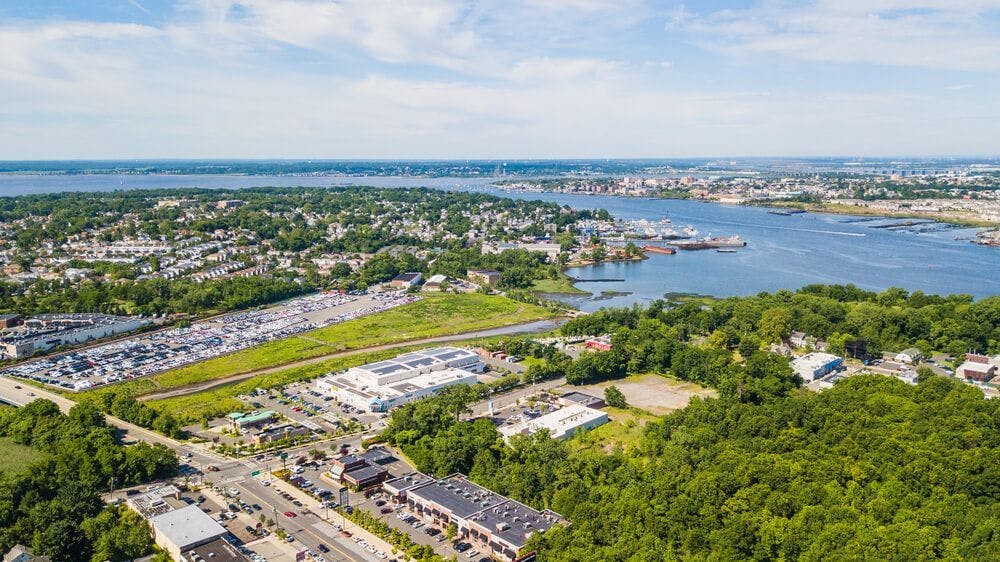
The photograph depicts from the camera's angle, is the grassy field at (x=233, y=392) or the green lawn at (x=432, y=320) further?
the green lawn at (x=432, y=320)

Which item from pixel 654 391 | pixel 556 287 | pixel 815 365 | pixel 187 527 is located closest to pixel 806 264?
pixel 556 287

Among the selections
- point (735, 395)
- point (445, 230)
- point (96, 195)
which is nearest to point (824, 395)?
A: point (735, 395)

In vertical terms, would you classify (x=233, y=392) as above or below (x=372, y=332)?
above

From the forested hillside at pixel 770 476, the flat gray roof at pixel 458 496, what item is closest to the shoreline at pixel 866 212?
the forested hillside at pixel 770 476

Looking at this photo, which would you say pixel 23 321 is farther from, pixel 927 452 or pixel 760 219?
pixel 760 219

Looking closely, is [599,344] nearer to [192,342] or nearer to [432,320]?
[432,320]

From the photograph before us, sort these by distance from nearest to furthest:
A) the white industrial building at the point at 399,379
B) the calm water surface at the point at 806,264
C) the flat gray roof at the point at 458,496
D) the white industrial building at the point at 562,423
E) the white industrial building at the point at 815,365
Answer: the flat gray roof at the point at 458,496
the white industrial building at the point at 562,423
the white industrial building at the point at 399,379
the white industrial building at the point at 815,365
the calm water surface at the point at 806,264

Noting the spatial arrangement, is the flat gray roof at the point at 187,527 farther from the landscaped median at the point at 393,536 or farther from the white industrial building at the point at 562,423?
the white industrial building at the point at 562,423

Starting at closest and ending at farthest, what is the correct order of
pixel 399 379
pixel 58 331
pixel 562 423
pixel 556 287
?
pixel 562 423
pixel 399 379
pixel 58 331
pixel 556 287
